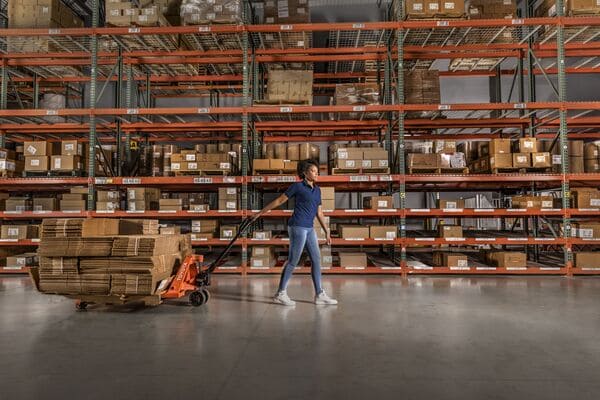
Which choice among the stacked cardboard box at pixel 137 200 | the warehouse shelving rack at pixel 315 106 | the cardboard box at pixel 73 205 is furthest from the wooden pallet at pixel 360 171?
the cardboard box at pixel 73 205

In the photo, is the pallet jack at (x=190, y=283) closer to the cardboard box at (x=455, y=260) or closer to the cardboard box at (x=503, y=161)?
the cardboard box at (x=455, y=260)

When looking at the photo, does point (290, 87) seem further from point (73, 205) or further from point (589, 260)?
point (589, 260)

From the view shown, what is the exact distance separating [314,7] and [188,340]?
12476 millimetres

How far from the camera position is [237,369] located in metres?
2.95

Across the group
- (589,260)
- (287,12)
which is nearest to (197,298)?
(287,12)

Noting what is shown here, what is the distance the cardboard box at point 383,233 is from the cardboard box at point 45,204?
6800mm

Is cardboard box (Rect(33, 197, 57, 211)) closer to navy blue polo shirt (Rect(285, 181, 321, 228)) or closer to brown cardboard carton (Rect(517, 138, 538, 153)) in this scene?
navy blue polo shirt (Rect(285, 181, 321, 228))

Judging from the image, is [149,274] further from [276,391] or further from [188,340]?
[276,391]

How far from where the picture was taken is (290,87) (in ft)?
26.6

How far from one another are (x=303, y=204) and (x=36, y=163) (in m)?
6.36

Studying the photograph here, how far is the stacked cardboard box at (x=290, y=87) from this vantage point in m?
8.02

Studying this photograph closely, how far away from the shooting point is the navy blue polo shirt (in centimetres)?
493

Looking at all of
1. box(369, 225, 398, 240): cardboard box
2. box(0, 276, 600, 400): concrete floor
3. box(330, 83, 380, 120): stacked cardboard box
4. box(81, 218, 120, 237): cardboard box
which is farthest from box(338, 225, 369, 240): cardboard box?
box(81, 218, 120, 237): cardboard box

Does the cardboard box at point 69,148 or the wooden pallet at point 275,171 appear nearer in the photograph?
the wooden pallet at point 275,171
